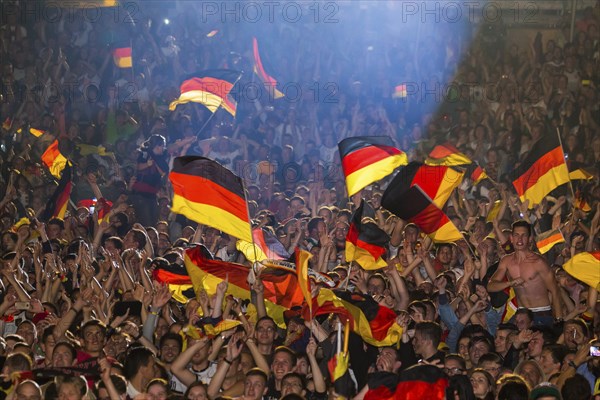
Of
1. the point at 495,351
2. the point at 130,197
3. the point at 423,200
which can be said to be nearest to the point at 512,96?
the point at 130,197

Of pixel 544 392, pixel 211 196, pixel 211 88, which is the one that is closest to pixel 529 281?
pixel 211 196

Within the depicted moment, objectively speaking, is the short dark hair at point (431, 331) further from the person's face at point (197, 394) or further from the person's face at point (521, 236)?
the person's face at point (521, 236)

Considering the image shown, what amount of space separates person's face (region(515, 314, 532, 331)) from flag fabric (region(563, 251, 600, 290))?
642mm

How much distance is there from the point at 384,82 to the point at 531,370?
1402cm

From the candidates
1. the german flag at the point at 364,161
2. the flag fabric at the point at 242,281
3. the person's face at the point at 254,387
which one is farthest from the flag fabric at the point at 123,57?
the person's face at the point at 254,387

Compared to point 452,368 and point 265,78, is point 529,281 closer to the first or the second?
point 452,368

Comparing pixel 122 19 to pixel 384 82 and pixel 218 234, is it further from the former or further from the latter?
pixel 218 234

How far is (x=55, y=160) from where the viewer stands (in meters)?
18.0

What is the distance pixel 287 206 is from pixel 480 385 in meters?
8.48

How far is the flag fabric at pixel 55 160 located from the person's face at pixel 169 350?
25.5 feet

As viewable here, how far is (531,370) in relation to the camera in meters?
9.80

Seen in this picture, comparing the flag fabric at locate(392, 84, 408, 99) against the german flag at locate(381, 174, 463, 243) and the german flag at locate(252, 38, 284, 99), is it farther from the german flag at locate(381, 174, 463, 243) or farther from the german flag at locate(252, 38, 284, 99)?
the german flag at locate(381, 174, 463, 243)

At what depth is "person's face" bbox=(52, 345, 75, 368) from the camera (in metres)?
9.75

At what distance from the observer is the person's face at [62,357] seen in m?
9.75
